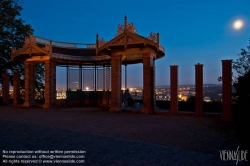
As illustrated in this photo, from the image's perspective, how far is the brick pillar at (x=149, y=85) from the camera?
47.6ft

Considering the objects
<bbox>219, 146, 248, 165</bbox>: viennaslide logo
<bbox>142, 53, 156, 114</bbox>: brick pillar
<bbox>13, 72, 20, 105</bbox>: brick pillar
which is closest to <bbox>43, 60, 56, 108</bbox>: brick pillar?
<bbox>13, 72, 20, 105</bbox>: brick pillar

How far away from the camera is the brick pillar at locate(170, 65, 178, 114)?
13.4 metres

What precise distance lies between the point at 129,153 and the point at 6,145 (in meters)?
3.49

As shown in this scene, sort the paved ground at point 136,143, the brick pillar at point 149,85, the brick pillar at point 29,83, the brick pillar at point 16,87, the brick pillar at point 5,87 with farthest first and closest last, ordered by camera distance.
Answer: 1. the brick pillar at point 5,87
2. the brick pillar at point 16,87
3. the brick pillar at point 29,83
4. the brick pillar at point 149,85
5. the paved ground at point 136,143

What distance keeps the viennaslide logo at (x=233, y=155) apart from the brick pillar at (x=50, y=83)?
1553 centimetres

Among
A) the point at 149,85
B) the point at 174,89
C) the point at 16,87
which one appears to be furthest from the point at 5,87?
the point at 174,89

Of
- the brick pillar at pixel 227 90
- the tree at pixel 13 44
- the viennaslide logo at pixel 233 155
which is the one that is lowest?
the viennaslide logo at pixel 233 155

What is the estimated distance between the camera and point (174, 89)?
1342cm

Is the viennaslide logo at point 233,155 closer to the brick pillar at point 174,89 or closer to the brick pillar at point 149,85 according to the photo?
the brick pillar at point 174,89

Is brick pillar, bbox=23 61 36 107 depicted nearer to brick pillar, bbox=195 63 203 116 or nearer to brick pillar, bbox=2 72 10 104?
brick pillar, bbox=2 72 10 104

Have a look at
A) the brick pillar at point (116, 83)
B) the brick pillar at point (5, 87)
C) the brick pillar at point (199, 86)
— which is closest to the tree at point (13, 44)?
the brick pillar at point (5, 87)

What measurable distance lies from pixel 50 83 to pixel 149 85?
8715 mm

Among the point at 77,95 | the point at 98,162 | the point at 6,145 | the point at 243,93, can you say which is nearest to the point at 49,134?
the point at 6,145

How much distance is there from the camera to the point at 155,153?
5520mm
